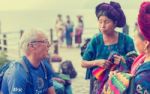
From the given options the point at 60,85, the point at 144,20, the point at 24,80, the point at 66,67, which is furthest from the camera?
the point at 66,67

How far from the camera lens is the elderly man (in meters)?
4.36

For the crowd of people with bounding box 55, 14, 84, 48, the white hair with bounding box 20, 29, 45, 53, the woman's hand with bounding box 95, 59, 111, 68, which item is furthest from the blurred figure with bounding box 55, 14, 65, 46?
the white hair with bounding box 20, 29, 45, 53

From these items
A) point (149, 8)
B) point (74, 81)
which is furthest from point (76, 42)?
point (149, 8)

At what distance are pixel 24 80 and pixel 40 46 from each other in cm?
39

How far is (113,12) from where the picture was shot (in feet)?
16.3

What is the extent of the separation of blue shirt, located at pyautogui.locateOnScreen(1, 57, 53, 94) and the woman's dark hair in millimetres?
917

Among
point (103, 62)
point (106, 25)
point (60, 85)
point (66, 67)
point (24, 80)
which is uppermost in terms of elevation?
point (106, 25)

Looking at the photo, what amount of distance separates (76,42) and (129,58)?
16104 millimetres

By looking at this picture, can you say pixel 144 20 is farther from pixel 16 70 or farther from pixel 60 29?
Result: pixel 60 29

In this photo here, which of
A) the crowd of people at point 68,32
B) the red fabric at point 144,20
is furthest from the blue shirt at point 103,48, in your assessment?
the crowd of people at point 68,32

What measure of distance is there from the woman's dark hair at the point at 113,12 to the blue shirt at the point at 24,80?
36.1 inches

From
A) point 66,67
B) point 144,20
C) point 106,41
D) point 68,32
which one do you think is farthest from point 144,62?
point 68,32

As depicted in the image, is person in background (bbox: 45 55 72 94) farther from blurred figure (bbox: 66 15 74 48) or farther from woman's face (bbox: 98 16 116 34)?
A: blurred figure (bbox: 66 15 74 48)

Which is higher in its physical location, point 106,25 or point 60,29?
point 106,25
